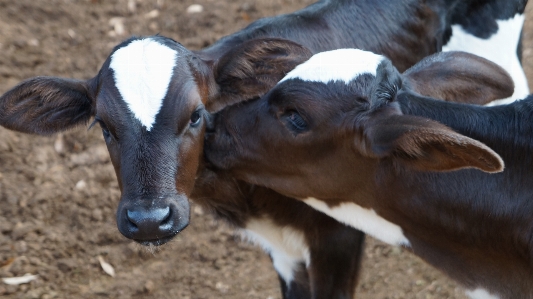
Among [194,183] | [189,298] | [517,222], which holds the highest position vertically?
[517,222]

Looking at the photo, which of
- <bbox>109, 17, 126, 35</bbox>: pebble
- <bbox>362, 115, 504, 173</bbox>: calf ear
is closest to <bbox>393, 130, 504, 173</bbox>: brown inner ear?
<bbox>362, 115, 504, 173</bbox>: calf ear

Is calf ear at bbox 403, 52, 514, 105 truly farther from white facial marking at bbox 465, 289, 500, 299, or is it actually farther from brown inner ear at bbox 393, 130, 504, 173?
white facial marking at bbox 465, 289, 500, 299

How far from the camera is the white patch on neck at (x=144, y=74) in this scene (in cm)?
349

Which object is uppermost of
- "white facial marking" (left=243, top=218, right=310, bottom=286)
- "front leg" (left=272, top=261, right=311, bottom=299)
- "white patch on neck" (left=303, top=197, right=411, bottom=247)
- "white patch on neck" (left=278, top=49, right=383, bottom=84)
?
"white patch on neck" (left=278, top=49, right=383, bottom=84)

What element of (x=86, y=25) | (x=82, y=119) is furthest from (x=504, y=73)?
(x=86, y=25)

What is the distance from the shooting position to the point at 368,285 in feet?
17.2

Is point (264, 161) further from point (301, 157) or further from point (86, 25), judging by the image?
point (86, 25)

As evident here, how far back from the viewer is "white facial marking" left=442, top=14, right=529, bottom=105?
513 cm

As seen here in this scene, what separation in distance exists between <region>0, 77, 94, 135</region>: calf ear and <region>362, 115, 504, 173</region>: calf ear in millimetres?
1602

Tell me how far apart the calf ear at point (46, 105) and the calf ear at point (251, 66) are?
2.29ft

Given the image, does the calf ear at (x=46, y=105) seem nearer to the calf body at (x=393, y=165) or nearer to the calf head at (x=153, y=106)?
the calf head at (x=153, y=106)

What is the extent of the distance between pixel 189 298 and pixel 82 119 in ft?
5.51

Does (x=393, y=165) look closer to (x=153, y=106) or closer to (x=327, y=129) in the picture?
(x=327, y=129)

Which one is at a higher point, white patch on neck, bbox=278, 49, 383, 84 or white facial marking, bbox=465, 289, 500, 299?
white patch on neck, bbox=278, 49, 383, 84
